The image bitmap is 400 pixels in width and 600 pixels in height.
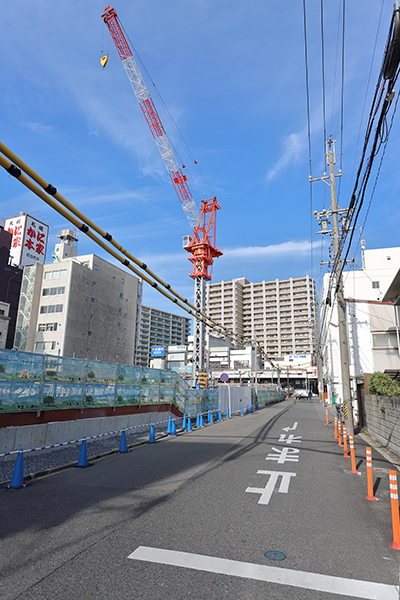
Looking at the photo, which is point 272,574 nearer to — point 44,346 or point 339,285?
point 339,285


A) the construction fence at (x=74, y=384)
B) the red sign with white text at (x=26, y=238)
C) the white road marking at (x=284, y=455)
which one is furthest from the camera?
the red sign with white text at (x=26, y=238)

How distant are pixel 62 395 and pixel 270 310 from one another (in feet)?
471

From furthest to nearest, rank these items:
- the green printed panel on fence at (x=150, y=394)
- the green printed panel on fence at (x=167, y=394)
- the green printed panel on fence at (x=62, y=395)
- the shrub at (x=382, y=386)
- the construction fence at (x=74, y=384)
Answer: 1. the green printed panel on fence at (x=167, y=394)
2. the green printed panel on fence at (x=150, y=394)
3. the shrub at (x=382, y=386)
4. the green printed panel on fence at (x=62, y=395)
5. the construction fence at (x=74, y=384)

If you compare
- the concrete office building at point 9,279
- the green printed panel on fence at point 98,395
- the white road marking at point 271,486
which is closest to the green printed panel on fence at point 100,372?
the green printed panel on fence at point 98,395

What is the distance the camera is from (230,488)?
26.1ft

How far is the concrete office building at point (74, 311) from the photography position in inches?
2611

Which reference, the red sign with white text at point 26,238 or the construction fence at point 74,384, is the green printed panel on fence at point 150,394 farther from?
the red sign with white text at point 26,238

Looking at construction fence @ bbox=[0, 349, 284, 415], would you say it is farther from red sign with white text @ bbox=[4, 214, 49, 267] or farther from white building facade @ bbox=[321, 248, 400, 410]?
red sign with white text @ bbox=[4, 214, 49, 267]

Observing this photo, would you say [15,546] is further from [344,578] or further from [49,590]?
[344,578]

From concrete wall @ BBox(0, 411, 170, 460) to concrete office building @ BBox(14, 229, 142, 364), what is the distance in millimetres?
52121

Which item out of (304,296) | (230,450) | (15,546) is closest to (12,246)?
(230,450)

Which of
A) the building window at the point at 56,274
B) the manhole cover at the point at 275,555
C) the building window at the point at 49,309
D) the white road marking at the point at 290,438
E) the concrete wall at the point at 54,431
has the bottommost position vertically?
the white road marking at the point at 290,438

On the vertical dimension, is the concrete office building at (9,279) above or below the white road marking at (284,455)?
above

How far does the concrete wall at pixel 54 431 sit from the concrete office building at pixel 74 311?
52.1m
